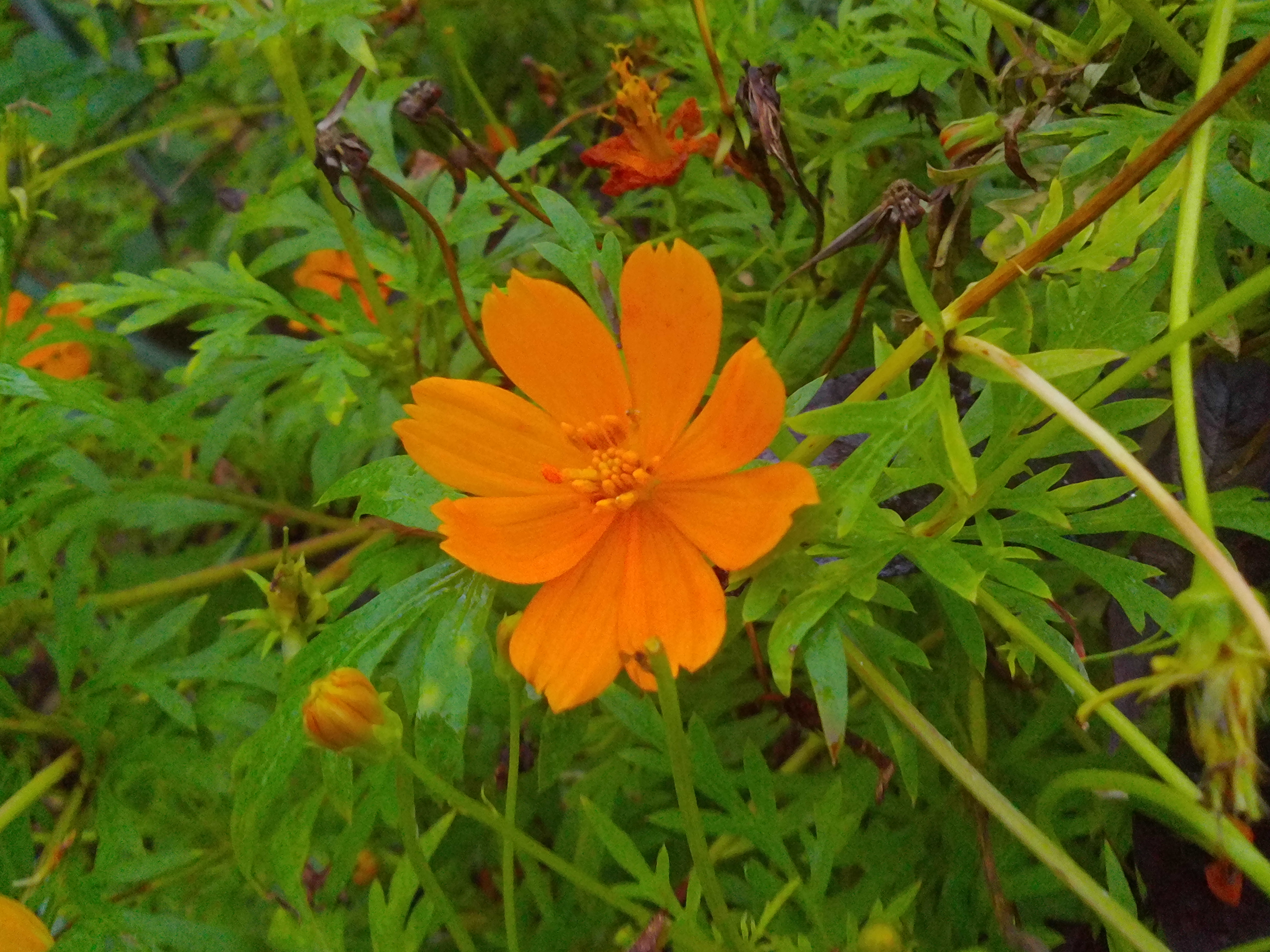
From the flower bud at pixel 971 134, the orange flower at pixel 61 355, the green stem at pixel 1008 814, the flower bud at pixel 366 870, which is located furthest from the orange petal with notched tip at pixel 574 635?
the orange flower at pixel 61 355

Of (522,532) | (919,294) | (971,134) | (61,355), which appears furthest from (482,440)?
(61,355)

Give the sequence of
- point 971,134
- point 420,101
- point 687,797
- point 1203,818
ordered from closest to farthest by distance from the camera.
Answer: point 1203,818 < point 687,797 < point 971,134 < point 420,101

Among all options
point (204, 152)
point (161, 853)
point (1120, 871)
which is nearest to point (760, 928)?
point (1120, 871)

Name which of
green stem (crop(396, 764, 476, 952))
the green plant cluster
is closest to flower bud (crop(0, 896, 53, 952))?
the green plant cluster

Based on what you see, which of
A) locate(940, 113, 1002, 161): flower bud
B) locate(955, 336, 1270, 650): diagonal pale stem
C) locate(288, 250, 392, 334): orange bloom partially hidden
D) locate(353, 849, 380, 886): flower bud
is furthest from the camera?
locate(288, 250, 392, 334): orange bloom partially hidden

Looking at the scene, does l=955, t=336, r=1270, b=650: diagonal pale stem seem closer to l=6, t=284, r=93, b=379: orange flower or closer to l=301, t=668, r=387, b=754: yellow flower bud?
l=301, t=668, r=387, b=754: yellow flower bud

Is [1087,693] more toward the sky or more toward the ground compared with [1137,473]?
more toward the ground

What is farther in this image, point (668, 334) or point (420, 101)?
point (420, 101)

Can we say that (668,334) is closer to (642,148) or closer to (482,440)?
(482,440)
